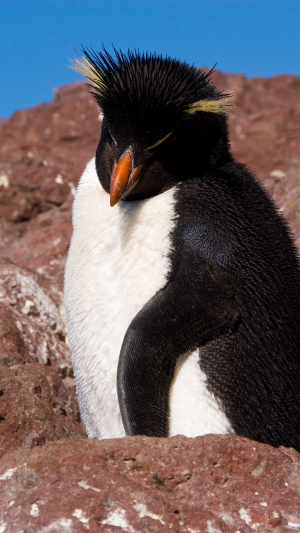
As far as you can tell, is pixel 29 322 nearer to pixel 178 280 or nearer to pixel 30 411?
pixel 30 411

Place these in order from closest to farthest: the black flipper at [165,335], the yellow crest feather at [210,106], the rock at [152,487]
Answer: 1. the rock at [152,487]
2. the black flipper at [165,335]
3. the yellow crest feather at [210,106]

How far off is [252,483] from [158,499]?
0.83 ft

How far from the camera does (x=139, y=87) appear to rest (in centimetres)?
234

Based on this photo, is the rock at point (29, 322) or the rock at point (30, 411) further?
the rock at point (29, 322)

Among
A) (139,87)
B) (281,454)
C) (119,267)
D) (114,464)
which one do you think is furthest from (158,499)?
(139,87)

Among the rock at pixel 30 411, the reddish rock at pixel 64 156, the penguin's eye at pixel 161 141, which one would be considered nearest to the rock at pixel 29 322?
the rock at pixel 30 411

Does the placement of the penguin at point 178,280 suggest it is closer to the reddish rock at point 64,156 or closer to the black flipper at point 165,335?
the black flipper at point 165,335

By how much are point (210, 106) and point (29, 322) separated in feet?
5.18

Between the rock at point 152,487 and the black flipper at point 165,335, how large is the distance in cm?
45

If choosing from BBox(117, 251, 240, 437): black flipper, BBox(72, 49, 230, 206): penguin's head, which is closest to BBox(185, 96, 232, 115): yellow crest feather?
BBox(72, 49, 230, 206): penguin's head

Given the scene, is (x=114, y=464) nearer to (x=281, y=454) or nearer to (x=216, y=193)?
(x=281, y=454)

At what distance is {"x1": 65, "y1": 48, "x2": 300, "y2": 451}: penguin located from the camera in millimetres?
2207

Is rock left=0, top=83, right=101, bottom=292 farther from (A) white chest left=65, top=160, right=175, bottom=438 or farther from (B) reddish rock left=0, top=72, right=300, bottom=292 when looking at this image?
(A) white chest left=65, top=160, right=175, bottom=438

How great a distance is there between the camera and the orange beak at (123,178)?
7.74 ft
